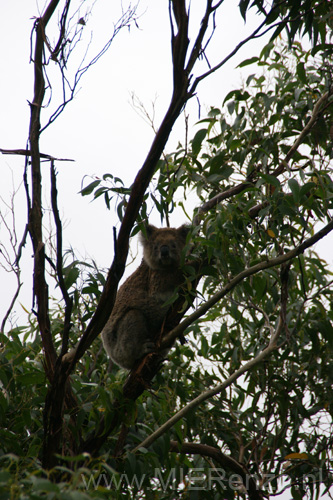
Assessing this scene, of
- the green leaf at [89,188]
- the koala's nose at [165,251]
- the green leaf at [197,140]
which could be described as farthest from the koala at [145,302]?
the green leaf at [89,188]

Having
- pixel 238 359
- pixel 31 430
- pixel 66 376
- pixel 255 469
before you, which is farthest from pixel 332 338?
pixel 31 430

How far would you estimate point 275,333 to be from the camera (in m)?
2.88

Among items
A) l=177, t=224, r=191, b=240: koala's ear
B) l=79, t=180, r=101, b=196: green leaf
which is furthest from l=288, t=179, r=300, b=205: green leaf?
l=177, t=224, r=191, b=240: koala's ear

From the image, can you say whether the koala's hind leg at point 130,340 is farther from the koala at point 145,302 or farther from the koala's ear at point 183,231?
the koala's ear at point 183,231

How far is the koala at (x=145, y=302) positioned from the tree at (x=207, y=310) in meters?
0.24

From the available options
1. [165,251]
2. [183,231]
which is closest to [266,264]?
[165,251]

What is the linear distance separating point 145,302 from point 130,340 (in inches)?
13.4

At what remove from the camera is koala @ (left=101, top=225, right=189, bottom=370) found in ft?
12.8

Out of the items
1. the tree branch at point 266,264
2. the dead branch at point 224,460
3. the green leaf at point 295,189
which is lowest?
the dead branch at point 224,460

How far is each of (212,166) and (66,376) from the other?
1.34 m

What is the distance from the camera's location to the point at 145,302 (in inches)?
160

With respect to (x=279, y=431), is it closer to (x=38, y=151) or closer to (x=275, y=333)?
(x=275, y=333)

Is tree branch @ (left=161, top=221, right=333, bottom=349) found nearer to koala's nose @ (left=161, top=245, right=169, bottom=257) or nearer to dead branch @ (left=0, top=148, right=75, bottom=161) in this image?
dead branch @ (left=0, top=148, right=75, bottom=161)

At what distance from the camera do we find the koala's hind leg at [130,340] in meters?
3.86
